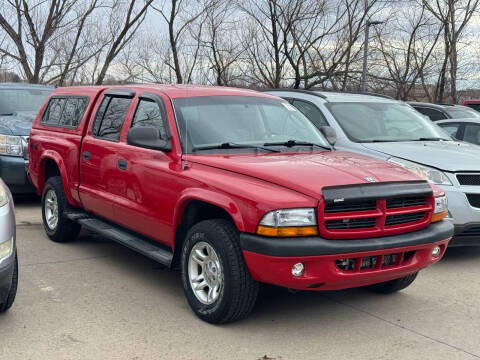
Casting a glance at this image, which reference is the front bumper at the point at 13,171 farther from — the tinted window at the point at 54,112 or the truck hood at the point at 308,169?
the truck hood at the point at 308,169

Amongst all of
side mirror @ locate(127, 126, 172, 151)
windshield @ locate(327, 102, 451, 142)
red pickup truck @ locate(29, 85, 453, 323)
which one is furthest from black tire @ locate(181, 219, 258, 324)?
windshield @ locate(327, 102, 451, 142)

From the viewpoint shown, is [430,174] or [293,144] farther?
[430,174]

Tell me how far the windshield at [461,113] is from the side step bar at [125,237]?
9.47 metres

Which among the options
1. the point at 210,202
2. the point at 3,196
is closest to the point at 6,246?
the point at 3,196

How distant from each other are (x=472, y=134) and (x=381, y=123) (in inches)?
99.8

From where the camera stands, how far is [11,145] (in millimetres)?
8812

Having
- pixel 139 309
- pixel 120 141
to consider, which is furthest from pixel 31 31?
pixel 139 309

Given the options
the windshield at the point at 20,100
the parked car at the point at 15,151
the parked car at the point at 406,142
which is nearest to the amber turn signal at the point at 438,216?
the parked car at the point at 406,142

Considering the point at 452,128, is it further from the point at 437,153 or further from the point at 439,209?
the point at 439,209

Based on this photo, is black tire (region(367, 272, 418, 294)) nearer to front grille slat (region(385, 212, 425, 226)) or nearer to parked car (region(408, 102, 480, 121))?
front grille slat (region(385, 212, 425, 226))

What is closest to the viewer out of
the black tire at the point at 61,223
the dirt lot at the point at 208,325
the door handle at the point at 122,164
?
the dirt lot at the point at 208,325

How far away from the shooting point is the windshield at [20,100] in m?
10.2

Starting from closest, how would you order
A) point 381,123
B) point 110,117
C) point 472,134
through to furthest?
1. point 110,117
2. point 381,123
3. point 472,134

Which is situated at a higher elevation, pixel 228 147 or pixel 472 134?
pixel 228 147
